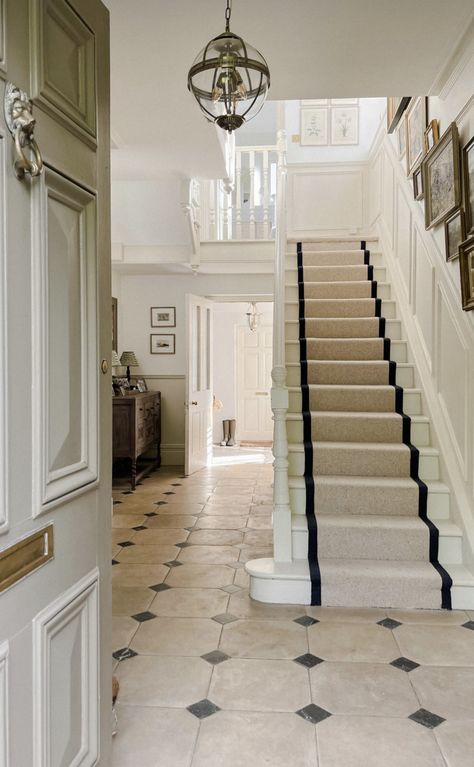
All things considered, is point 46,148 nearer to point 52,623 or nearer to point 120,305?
point 52,623

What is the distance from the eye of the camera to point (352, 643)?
2744mm

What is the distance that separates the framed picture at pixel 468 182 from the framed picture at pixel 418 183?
102 centimetres

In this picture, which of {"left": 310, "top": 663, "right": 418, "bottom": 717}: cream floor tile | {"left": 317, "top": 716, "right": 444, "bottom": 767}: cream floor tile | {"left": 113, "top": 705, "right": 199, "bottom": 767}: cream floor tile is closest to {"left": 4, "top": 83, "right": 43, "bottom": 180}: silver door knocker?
{"left": 113, "top": 705, "right": 199, "bottom": 767}: cream floor tile

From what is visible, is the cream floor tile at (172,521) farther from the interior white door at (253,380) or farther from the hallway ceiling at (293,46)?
the interior white door at (253,380)

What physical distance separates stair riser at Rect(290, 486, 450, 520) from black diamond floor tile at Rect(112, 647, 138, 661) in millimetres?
1366

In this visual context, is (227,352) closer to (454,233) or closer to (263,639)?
(454,233)

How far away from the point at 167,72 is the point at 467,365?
235cm

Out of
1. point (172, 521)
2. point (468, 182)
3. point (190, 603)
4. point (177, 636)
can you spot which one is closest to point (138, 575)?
point (190, 603)

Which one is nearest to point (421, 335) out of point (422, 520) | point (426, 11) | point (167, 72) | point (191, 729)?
point (422, 520)

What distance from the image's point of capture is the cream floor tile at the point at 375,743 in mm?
1908

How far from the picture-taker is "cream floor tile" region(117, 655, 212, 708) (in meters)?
2.27

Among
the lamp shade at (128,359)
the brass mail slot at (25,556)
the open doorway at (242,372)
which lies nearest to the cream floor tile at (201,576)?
the brass mail slot at (25,556)

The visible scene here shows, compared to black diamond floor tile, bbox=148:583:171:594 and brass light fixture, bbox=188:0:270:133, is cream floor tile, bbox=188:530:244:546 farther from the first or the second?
brass light fixture, bbox=188:0:270:133

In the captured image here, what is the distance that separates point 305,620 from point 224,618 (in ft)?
1.35
